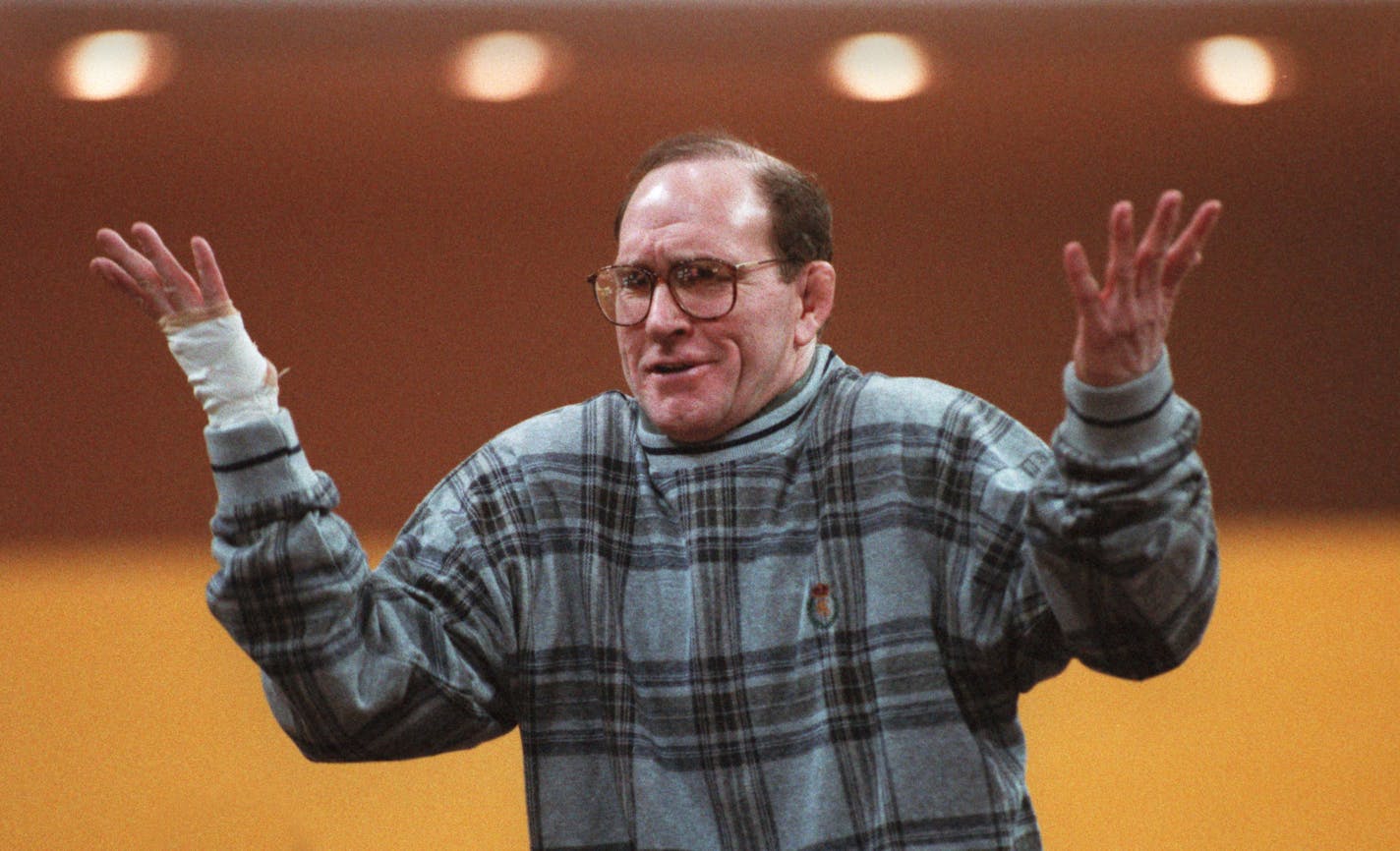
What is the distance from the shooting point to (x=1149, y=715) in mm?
3162

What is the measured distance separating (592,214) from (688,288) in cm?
154

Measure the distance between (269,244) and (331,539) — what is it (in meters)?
1.85

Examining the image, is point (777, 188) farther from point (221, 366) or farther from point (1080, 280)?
point (221, 366)

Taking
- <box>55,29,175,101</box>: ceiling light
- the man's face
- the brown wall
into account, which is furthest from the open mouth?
<box>55,29,175,101</box>: ceiling light

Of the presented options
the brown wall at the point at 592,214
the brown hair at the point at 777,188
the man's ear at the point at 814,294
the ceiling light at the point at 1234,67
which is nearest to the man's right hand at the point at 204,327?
the brown hair at the point at 777,188

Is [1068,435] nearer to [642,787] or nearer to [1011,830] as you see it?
[1011,830]

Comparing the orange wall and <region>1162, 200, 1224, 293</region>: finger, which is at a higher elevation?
<region>1162, 200, 1224, 293</region>: finger

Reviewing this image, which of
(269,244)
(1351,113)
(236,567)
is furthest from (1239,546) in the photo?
(236,567)

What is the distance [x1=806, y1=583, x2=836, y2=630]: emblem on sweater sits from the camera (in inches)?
65.1

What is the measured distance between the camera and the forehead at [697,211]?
1781mm

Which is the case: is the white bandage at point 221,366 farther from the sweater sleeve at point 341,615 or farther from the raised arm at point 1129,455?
the raised arm at point 1129,455

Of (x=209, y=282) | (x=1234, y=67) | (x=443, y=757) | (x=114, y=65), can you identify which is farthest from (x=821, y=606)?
(x=114, y=65)

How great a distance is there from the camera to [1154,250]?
136 centimetres

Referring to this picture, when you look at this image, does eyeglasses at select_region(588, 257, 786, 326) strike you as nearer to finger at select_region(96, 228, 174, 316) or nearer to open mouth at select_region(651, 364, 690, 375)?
open mouth at select_region(651, 364, 690, 375)
